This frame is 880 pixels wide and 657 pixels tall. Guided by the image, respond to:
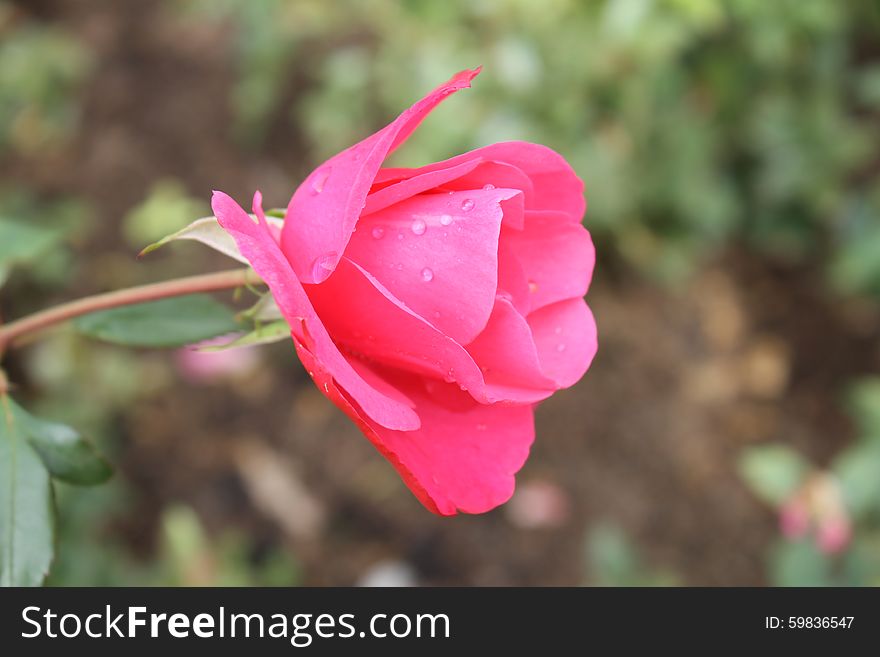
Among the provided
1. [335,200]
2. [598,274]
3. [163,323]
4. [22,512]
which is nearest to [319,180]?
[335,200]

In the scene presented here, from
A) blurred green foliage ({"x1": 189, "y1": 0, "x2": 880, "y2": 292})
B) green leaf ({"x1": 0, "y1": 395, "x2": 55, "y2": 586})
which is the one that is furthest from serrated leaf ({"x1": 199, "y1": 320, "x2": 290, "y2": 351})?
blurred green foliage ({"x1": 189, "y1": 0, "x2": 880, "y2": 292})

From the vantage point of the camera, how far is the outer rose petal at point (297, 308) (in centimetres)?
49

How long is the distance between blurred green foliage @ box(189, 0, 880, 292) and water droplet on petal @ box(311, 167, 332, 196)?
2.76 ft

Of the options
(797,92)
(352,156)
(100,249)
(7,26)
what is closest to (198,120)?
(100,249)

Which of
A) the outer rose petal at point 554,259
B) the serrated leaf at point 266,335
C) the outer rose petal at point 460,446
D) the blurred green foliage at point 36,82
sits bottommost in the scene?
the outer rose petal at point 460,446

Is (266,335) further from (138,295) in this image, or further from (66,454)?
(66,454)

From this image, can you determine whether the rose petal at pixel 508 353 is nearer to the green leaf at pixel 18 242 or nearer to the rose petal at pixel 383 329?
the rose petal at pixel 383 329

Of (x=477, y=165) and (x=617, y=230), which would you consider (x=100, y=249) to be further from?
(x=477, y=165)

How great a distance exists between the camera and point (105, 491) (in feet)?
4.68

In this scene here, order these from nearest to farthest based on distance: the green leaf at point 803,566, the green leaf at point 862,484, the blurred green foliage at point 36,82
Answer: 1. the green leaf at point 803,566
2. the green leaf at point 862,484
3. the blurred green foliage at point 36,82

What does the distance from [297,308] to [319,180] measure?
0.14 m

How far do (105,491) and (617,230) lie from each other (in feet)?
4.10

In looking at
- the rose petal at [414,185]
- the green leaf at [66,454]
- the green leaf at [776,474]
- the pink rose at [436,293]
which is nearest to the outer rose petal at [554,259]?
the pink rose at [436,293]

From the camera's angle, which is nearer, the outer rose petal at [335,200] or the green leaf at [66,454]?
the outer rose petal at [335,200]
